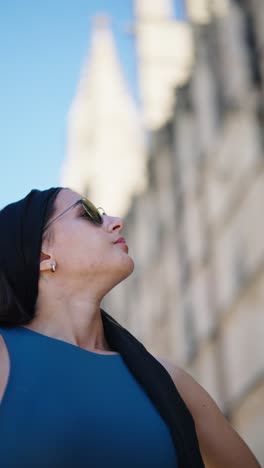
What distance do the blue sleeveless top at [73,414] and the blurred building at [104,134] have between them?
2908cm

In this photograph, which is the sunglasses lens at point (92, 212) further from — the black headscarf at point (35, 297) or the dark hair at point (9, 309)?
the dark hair at point (9, 309)

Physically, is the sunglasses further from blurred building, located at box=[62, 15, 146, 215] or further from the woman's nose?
blurred building, located at box=[62, 15, 146, 215]

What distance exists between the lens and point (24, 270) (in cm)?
228

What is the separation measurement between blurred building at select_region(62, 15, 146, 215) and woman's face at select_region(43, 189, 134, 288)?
28.7 m

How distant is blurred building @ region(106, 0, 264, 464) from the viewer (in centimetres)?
1622

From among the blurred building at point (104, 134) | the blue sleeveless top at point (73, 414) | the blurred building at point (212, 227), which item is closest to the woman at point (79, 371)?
the blue sleeveless top at point (73, 414)

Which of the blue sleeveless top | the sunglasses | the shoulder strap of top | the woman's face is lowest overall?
the blue sleeveless top

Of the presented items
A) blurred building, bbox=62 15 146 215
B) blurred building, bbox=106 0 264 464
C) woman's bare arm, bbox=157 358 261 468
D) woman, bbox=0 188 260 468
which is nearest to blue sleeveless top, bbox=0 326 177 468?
woman, bbox=0 188 260 468

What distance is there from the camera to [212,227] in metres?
18.8

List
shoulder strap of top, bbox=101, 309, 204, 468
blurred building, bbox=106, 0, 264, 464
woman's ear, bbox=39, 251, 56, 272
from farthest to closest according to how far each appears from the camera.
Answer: blurred building, bbox=106, 0, 264, 464, woman's ear, bbox=39, 251, 56, 272, shoulder strap of top, bbox=101, 309, 204, 468

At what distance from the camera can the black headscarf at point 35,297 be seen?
2.07 metres

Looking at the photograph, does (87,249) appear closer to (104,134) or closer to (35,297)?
(35,297)

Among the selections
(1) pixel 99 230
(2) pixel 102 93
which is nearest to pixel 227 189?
(1) pixel 99 230

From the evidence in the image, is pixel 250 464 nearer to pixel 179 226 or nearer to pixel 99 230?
pixel 99 230
